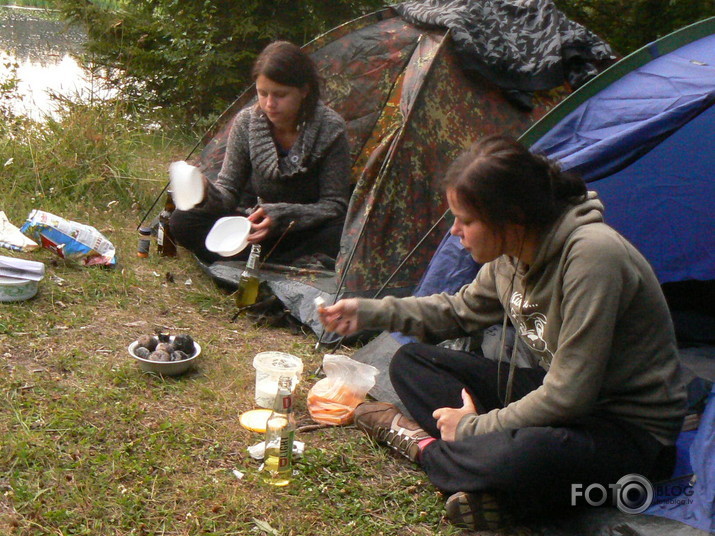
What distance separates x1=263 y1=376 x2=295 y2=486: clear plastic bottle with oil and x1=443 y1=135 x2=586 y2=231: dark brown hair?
795 mm

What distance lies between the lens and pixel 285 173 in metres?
3.54

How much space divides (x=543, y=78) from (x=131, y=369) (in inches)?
87.0

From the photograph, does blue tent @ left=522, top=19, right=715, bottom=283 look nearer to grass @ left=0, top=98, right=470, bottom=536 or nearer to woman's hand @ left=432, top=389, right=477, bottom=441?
woman's hand @ left=432, top=389, right=477, bottom=441

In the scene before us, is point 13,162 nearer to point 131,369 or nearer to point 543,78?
point 131,369

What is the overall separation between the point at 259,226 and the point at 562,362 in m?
1.78

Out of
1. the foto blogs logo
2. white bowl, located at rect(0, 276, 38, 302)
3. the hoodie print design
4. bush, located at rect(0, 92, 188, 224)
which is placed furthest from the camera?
bush, located at rect(0, 92, 188, 224)

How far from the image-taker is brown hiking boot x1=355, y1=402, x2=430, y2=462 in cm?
236

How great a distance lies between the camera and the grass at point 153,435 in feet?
6.61

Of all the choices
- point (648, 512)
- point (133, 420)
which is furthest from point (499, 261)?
point (133, 420)

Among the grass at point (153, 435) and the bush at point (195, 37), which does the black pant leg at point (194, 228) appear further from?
the bush at point (195, 37)

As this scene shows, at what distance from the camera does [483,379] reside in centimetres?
239

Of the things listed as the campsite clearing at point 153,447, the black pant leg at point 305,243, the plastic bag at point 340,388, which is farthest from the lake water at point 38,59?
the plastic bag at point 340,388

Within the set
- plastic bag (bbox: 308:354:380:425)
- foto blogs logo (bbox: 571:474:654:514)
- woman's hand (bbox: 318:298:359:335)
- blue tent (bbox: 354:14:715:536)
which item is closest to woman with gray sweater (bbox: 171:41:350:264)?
blue tent (bbox: 354:14:715:536)

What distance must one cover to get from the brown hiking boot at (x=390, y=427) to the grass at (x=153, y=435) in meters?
0.04
